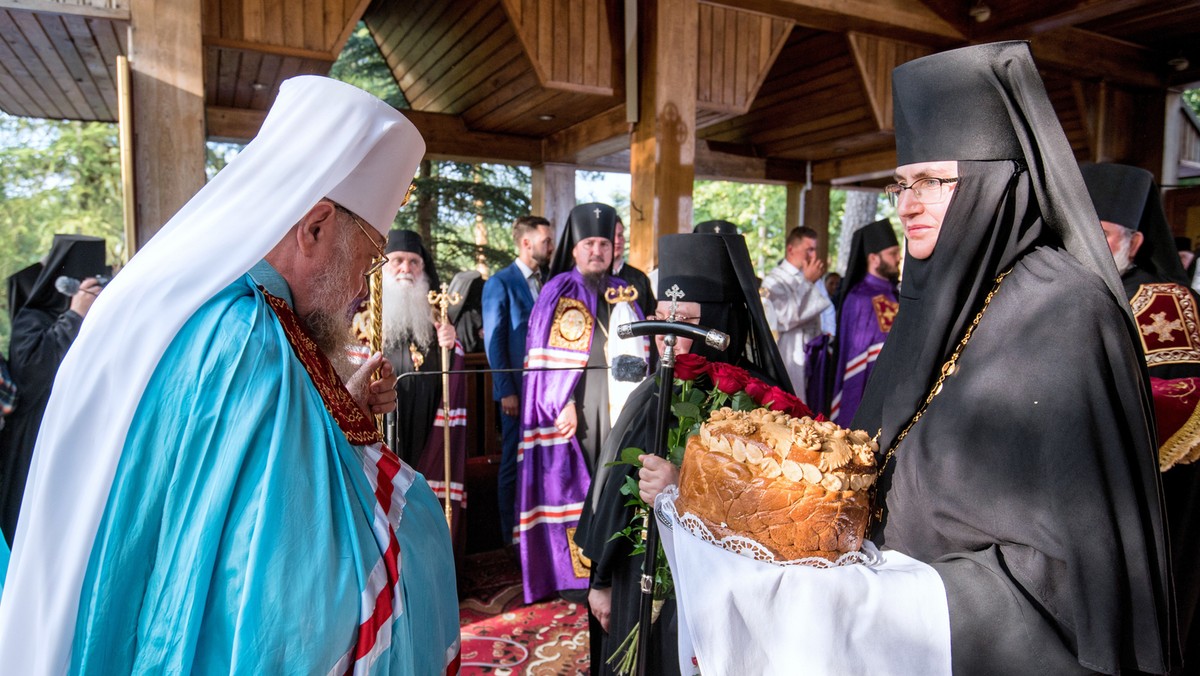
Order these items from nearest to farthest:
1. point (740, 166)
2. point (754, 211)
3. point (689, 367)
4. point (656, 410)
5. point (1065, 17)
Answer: point (689, 367) → point (656, 410) → point (1065, 17) → point (740, 166) → point (754, 211)

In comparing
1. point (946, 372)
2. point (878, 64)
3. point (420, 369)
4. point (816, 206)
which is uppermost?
point (878, 64)

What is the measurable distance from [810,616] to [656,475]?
0.54m

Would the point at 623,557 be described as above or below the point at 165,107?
below

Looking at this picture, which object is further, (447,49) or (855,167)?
(855,167)

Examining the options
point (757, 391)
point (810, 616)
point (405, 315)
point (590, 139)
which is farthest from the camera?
point (590, 139)

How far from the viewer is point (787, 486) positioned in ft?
4.11

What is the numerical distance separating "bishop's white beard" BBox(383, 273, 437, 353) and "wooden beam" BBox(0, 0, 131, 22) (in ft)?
7.02

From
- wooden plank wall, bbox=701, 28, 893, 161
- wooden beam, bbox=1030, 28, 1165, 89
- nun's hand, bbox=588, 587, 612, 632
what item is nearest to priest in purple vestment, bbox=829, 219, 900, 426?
wooden plank wall, bbox=701, 28, 893, 161

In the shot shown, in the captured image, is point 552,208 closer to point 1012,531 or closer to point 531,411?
point 531,411

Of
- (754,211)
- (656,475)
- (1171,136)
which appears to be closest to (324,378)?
(656,475)

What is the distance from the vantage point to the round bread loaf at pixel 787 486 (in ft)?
4.11

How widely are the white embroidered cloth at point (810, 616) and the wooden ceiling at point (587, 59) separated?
4.38 metres

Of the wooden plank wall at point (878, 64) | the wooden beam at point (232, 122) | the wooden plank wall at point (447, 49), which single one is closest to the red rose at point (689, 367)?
the wooden plank wall at point (447, 49)

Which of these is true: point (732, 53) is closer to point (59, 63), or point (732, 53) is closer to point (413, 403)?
point (413, 403)
